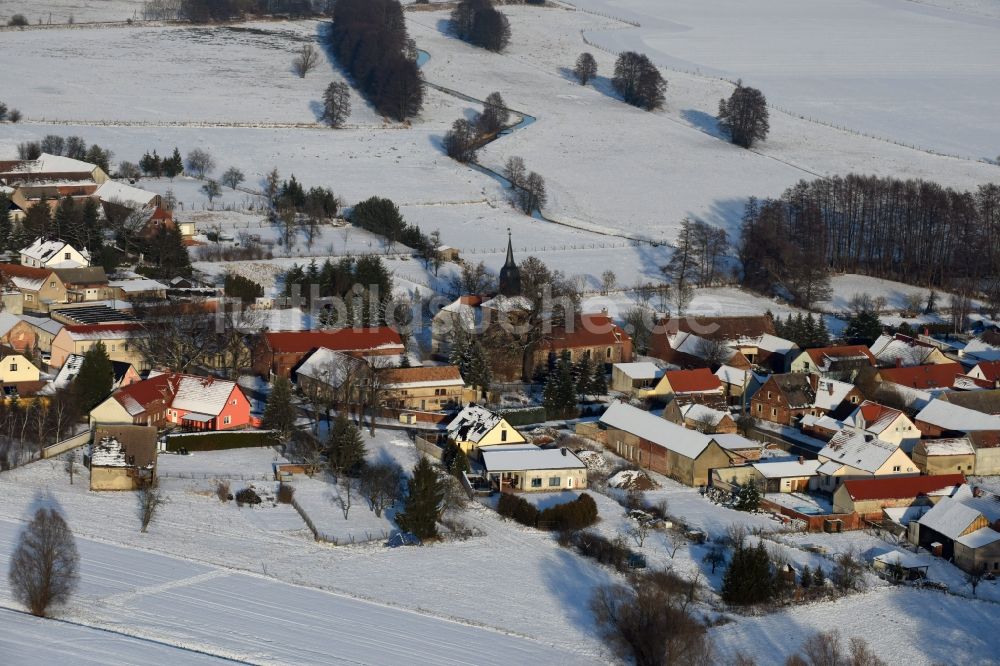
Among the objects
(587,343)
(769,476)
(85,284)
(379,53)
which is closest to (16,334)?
(85,284)

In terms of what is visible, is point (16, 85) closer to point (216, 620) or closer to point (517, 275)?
point (517, 275)

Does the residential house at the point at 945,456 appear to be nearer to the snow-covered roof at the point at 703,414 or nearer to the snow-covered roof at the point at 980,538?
the snow-covered roof at the point at 703,414

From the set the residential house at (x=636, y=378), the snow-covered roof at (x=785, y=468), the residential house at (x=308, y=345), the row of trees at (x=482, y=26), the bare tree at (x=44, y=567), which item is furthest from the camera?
the row of trees at (x=482, y=26)

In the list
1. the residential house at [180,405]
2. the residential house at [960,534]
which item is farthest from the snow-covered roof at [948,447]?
the residential house at [180,405]

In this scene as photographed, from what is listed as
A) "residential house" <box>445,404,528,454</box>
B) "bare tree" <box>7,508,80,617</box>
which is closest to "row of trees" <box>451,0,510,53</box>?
"residential house" <box>445,404,528,454</box>

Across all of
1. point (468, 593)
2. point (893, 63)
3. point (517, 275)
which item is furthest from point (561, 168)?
point (468, 593)

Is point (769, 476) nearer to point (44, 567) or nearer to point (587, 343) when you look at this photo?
point (587, 343)

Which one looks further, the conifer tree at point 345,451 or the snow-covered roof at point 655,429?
the snow-covered roof at point 655,429
